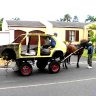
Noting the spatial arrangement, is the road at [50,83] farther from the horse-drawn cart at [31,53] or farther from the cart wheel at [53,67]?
the horse-drawn cart at [31,53]

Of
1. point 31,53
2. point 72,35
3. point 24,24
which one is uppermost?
point 24,24

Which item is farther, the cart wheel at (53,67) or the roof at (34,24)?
the roof at (34,24)

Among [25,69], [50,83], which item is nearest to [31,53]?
[25,69]

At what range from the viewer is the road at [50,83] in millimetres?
11133

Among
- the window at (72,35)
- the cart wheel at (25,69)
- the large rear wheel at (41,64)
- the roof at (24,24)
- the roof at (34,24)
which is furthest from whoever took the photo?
the window at (72,35)

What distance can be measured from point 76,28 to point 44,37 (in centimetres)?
2939

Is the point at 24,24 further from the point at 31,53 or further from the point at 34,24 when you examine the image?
the point at 31,53

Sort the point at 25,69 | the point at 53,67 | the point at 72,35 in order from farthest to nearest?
1. the point at 72,35
2. the point at 53,67
3. the point at 25,69

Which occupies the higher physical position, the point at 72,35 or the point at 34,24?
the point at 34,24

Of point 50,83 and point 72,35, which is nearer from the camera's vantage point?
point 50,83

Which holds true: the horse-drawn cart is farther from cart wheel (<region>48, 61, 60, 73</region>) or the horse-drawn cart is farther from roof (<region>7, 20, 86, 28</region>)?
roof (<region>7, 20, 86, 28</region>)

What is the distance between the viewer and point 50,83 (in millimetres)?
12969

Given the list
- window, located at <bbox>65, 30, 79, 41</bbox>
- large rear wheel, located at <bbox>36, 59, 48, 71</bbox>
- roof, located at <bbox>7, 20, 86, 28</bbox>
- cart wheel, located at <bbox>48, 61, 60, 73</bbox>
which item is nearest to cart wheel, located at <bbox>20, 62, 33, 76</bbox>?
cart wheel, located at <bbox>48, 61, 60, 73</bbox>

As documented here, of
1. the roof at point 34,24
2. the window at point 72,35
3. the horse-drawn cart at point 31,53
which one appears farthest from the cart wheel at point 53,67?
the window at point 72,35
